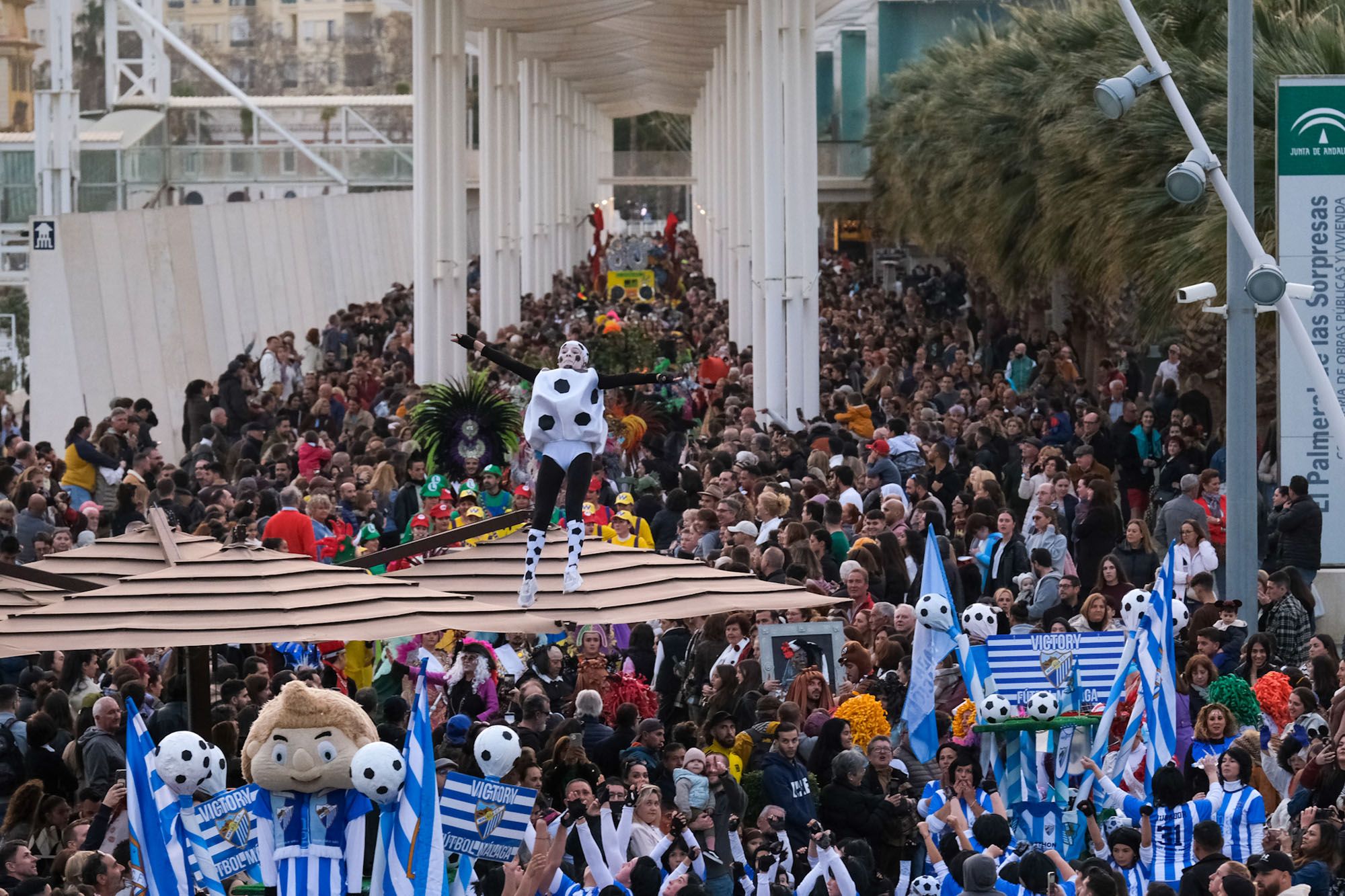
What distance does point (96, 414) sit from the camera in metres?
27.7

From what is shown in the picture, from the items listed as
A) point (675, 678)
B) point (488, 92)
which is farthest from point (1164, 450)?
point (488, 92)

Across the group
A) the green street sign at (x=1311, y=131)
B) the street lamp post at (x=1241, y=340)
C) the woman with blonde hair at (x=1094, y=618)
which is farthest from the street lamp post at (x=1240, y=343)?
the woman with blonde hair at (x=1094, y=618)

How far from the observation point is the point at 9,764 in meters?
11.6

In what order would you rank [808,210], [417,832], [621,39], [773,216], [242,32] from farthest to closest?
[242,32] → [621,39] → [808,210] → [773,216] → [417,832]

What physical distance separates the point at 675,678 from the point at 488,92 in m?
30.2

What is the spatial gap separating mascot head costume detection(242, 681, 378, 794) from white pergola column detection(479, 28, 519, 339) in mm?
29826

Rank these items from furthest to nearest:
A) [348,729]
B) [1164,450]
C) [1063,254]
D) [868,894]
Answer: [1063,254] → [1164,450] → [868,894] → [348,729]

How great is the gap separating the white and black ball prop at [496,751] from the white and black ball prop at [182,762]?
1.15 meters

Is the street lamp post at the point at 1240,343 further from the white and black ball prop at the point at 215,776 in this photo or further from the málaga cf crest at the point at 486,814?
the white and black ball prop at the point at 215,776

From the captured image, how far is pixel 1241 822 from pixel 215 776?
185 inches

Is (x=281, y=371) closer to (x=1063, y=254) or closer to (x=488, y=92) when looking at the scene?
(x=1063, y=254)

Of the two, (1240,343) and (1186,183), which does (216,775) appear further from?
(1240,343)

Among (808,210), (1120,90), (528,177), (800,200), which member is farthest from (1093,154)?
(528,177)

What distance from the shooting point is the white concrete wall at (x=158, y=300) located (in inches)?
1075
